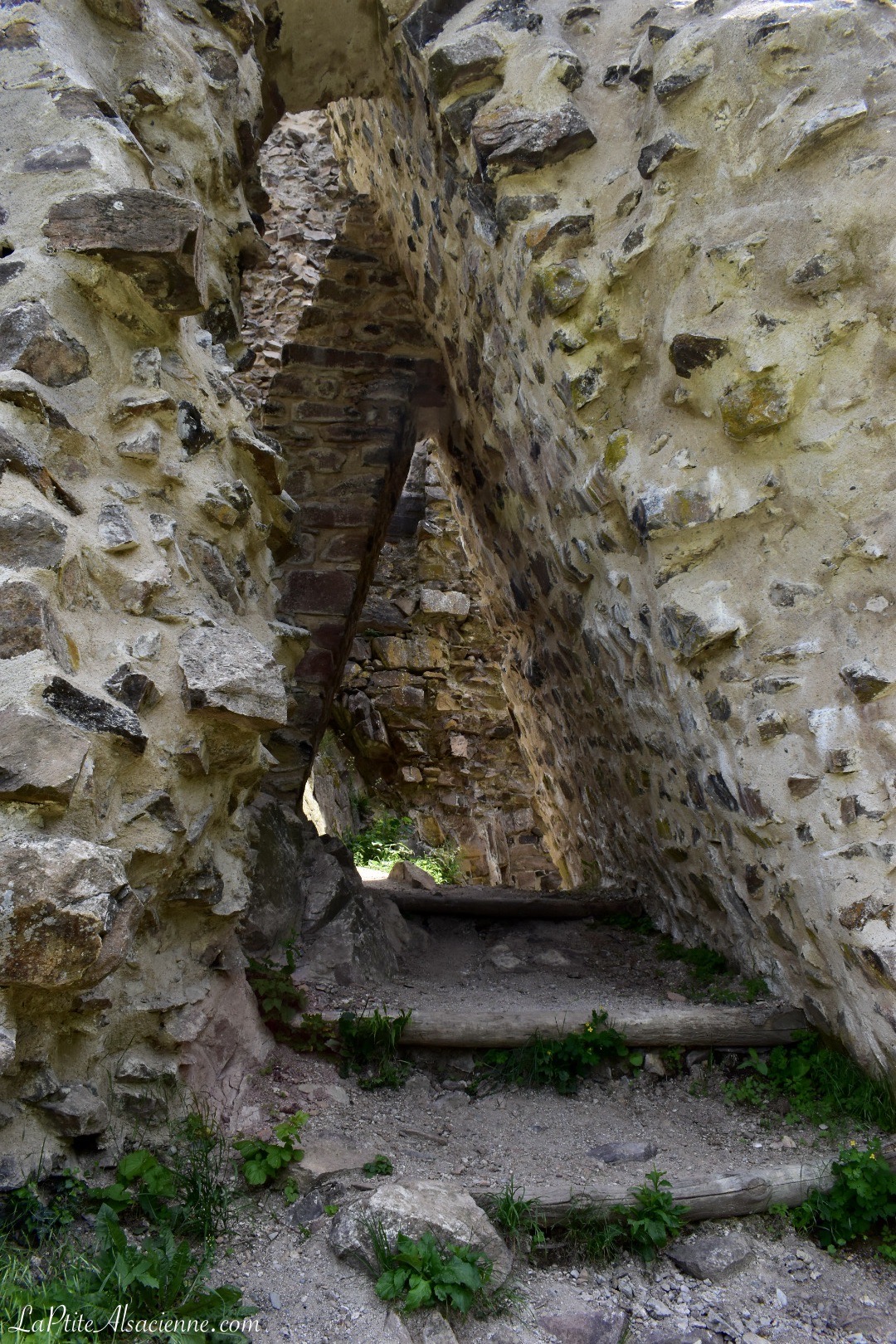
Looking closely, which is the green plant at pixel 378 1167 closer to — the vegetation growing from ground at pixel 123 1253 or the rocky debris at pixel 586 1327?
the vegetation growing from ground at pixel 123 1253

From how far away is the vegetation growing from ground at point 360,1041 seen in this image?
118 inches

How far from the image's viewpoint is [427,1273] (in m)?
1.92

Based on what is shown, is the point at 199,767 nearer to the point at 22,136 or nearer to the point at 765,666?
the point at 765,666

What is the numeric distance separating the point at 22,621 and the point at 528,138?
7.17ft

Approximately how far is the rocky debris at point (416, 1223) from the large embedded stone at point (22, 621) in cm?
126

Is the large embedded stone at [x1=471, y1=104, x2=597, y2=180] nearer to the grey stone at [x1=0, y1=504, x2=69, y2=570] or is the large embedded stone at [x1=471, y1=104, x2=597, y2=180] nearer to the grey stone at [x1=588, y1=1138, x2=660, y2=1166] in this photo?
the grey stone at [x1=0, y1=504, x2=69, y2=570]

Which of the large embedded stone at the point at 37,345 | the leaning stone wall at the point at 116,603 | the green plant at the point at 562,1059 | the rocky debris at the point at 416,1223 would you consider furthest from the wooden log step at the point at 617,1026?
the large embedded stone at the point at 37,345

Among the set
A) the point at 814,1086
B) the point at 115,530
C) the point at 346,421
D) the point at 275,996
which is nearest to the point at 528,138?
the point at 115,530

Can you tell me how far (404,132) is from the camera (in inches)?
172

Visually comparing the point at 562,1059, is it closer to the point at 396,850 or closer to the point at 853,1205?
the point at 853,1205

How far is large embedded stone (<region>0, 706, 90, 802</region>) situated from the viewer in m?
1.85

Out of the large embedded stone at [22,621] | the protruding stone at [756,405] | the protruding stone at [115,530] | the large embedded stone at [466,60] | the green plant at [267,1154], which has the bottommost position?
the green plant at [267,1154]

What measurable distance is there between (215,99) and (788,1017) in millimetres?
3330

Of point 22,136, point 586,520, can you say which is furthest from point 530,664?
point 22,136
